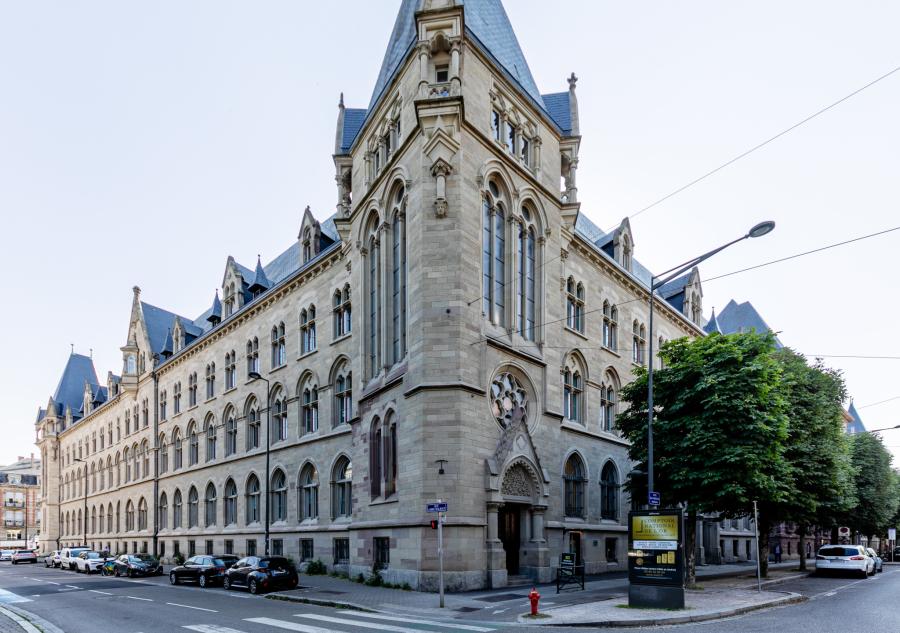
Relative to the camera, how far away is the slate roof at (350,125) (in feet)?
116

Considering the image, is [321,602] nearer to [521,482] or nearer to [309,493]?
[521,482]

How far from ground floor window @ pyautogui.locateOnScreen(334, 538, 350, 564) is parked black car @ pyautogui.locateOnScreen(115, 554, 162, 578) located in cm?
1246

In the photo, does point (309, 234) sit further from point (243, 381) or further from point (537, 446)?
point (537, 446)

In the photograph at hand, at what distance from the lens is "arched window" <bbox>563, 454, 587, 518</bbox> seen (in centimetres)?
3191

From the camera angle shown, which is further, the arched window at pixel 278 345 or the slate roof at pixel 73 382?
the slate roof at pixel 73 382

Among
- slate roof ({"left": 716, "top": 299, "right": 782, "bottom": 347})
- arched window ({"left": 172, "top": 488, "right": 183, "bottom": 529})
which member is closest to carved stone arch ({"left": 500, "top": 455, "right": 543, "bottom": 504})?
arched window ({"left": 172, "top": 488, "right": 183, "bottom": 529})

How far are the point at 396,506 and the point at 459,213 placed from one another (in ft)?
36.5

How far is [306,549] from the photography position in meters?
34.7

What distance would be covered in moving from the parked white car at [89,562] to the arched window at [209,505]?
6260mm

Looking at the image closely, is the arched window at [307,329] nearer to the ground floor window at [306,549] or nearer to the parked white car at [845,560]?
the ground floor window at [306,549]

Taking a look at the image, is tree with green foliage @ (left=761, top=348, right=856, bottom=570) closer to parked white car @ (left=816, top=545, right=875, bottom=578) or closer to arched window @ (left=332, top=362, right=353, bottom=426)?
parked white car @ (left=816, top=545, right=875, bottom=578)

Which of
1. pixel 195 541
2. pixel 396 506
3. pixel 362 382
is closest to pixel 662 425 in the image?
Answer: pixel 396 506

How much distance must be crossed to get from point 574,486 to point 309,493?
13.8 m

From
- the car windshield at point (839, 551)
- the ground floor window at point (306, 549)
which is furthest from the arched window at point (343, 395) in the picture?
the car windshield at point (839, 551)
